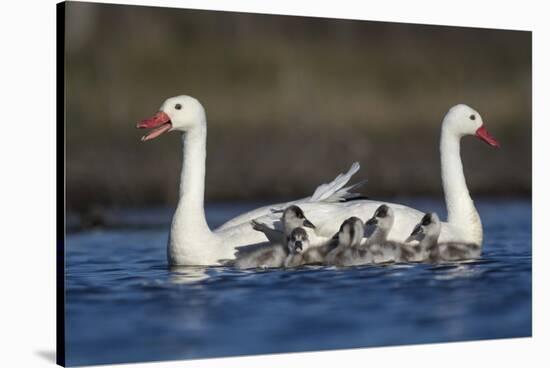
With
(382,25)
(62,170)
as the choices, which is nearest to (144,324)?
(62,170)

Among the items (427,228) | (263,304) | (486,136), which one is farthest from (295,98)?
(263,304)

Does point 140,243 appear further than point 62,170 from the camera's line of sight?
Yes

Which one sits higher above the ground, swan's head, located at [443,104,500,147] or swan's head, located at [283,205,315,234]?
swan's head, located at [443,104,500,147]

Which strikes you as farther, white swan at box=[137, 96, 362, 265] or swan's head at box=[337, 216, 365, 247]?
swan's head at box=[337, 216, 365, 247]

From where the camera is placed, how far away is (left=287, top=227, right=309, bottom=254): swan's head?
12.5m

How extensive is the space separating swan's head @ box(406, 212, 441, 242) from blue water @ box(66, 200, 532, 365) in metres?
0.28

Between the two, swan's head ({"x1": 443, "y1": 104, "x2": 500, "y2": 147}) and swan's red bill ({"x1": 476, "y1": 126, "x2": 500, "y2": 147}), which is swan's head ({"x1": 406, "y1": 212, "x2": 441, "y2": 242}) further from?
swan's red bill ({"x1": 476, "y1": 126, "x2": 500, "y2": 147})

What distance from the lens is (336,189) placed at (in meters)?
13.3

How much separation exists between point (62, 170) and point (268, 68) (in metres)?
2.74

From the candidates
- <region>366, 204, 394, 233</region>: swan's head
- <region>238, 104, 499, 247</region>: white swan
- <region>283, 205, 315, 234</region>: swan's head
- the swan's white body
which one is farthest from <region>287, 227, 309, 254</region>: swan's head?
<region>366, 204, 394, 233</region>: swan's head

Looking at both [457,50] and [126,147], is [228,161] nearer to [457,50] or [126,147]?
[126,147]

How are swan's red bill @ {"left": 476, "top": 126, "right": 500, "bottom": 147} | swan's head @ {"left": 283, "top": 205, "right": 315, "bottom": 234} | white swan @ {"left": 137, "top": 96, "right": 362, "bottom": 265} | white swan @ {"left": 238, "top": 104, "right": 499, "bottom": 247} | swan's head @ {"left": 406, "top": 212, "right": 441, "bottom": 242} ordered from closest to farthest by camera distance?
white swan @ {"left": 137, "top": 96, "right": 362, "bottom": 265}
swan's head @ {"left": 283, "top": 205, "right": 315, "bottom": 234}
swan's head @ {"left": 406, "top": 212, "right": 441, "bottom": 242}
white swan @ {"left": 238, "top": 104, "right": 499, "bottom": 247}
swan's red bill @ {"left": 476, "top": 126, "right": 500, "bottom": 147}

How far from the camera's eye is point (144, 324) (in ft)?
37.2

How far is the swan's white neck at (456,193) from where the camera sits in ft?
44.1
